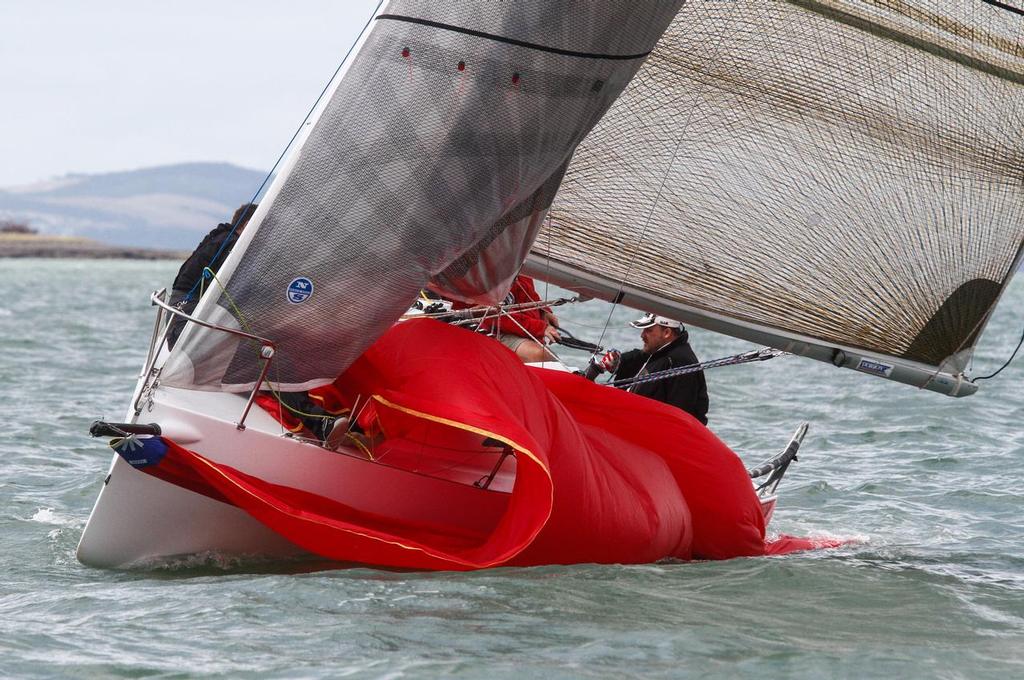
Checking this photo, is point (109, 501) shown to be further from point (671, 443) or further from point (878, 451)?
point (878, 451)

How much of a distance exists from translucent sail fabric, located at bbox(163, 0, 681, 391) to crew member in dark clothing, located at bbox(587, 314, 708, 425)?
2057 millimetres

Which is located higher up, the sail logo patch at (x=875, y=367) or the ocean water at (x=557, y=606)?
the sail logo patch at (x=875, y=367)

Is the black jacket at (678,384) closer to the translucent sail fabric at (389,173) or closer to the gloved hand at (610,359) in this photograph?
the gloved hand at (610,359)

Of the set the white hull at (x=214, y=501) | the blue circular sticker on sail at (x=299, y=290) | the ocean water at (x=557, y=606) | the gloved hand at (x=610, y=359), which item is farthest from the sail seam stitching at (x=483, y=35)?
the gloved hand at (x=610, y=359)

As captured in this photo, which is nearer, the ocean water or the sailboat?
the ocean water

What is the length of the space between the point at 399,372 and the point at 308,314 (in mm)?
496

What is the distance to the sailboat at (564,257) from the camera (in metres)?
5.67

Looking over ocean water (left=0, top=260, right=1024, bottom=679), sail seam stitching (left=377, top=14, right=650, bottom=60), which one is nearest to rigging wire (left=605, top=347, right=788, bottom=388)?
ocean water (left=0, top=260, right=1024, bottom=679)

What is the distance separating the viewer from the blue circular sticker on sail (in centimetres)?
568

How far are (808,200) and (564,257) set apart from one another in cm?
127

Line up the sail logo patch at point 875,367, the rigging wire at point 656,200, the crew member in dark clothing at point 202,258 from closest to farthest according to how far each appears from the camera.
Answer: the crew member in dark clothing at point 202,258
the rigging wire at point 656,200
the sail logo patch at point 875,367

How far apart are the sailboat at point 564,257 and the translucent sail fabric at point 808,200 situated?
1 cm

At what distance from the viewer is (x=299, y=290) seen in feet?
18.6

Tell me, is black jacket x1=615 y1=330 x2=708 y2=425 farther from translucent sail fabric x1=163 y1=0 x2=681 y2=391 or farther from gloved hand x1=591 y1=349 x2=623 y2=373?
translucent sail fabric x1=163 y1=0 x2=681 y2=391
